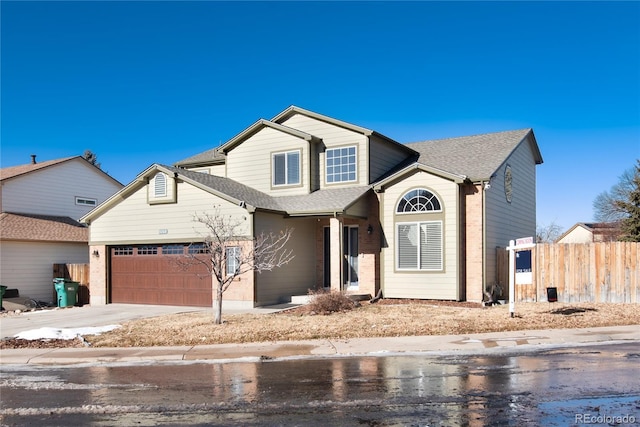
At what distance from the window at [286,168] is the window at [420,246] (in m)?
4.93

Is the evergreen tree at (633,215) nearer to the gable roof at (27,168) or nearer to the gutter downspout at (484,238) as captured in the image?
the gutter downspout at (484,238)

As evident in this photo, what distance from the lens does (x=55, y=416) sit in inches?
277

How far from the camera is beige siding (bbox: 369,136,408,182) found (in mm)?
21080

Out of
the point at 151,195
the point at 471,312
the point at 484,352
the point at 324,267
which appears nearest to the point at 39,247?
the point at 151,195

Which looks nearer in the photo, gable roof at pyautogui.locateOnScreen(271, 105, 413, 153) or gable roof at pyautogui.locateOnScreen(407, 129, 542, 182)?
gable roof at pyautogui.locateOnScreen(407, 129, 542, 182)

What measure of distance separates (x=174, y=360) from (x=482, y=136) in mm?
17090

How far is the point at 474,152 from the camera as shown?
70.6 ft

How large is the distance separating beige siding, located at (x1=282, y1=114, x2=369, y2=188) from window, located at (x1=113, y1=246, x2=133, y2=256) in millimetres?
8036

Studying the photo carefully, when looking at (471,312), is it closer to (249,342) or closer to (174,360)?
(249,342)

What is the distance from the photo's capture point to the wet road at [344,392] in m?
6.64

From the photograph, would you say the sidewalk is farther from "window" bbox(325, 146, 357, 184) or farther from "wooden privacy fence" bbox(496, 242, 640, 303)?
"window" bbox(325, 146, 357, 184)

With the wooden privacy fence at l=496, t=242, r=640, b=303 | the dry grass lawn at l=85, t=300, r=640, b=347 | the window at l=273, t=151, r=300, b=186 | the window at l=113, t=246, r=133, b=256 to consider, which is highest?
the window at l=273, t=151, r=300, b=186

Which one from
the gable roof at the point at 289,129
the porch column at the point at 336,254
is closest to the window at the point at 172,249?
the gable roof at the point at 289,129

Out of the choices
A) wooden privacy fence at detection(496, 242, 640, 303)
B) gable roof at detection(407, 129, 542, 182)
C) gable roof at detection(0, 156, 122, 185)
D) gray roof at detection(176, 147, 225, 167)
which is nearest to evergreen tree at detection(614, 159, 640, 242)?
gable roof at detection(407, 129, 542, 182)
